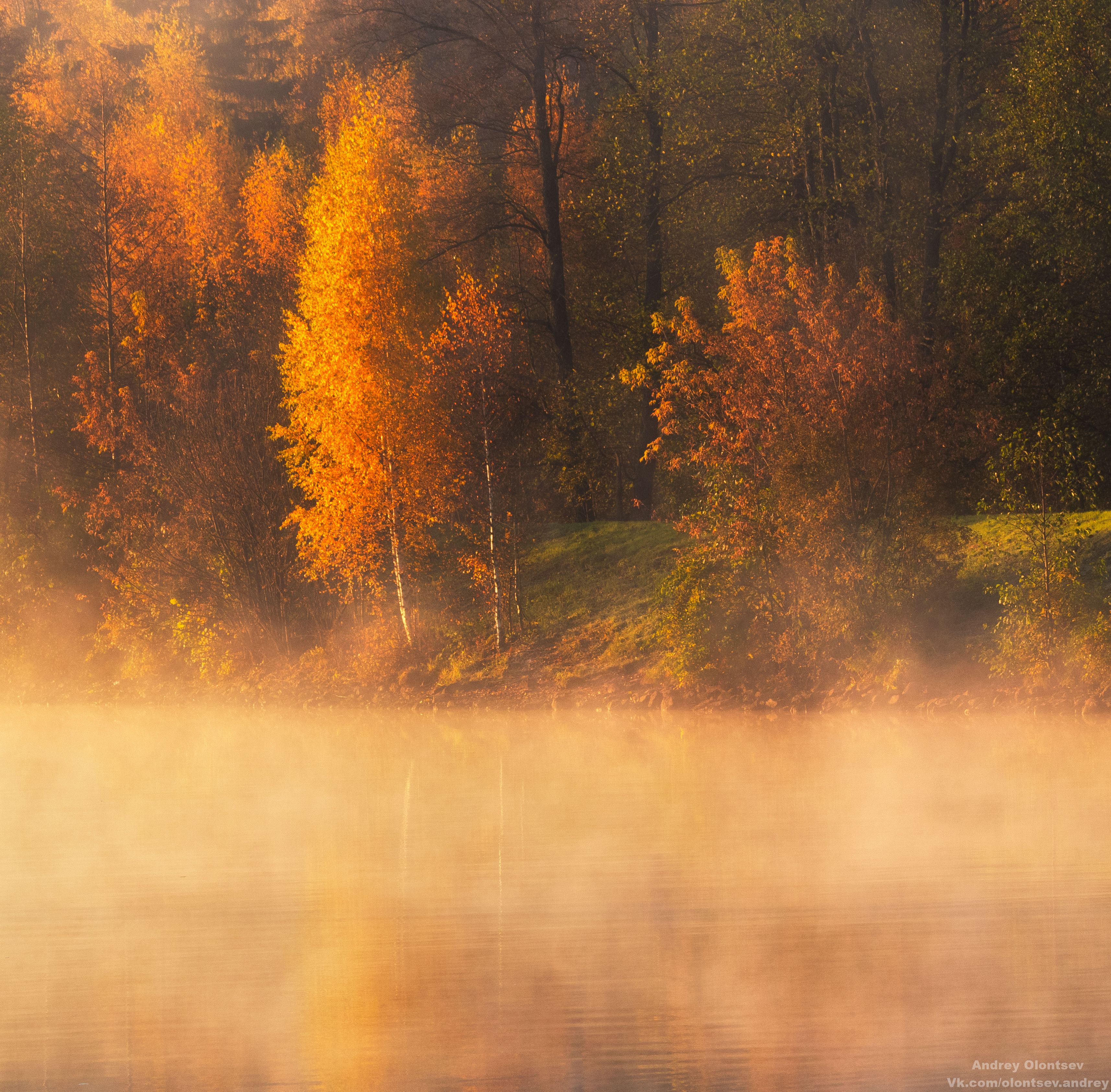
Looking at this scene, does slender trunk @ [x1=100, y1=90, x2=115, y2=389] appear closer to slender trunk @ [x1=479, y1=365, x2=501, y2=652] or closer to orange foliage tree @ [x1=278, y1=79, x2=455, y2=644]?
orange foliage tree @ [x1=278, y1=79, x2=455, y2=644]

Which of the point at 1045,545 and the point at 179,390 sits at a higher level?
the point at 179,390

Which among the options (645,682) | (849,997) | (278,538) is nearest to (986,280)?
(645,682)

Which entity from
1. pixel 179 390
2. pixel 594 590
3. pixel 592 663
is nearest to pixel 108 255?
pixel 179 390

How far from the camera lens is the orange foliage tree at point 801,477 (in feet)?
82.3

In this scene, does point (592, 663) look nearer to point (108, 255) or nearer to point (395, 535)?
point (395, 535)

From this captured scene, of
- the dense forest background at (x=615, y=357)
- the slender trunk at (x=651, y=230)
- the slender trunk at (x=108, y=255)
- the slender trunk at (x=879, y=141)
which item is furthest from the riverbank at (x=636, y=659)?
the slender trunk at (x=108, y=255)

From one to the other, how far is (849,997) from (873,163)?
29.0m

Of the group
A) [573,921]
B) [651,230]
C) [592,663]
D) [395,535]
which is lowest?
[592,663]

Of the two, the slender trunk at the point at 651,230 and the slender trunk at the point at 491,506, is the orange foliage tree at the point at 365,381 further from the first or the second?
the slender trunk at the point at 651,230

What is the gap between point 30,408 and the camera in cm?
4444

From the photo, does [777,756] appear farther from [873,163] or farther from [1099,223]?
[873,163]

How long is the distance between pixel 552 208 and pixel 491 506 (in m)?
12.2

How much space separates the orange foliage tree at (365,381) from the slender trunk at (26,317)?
15185 mm

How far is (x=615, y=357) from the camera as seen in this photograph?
41.5 m
